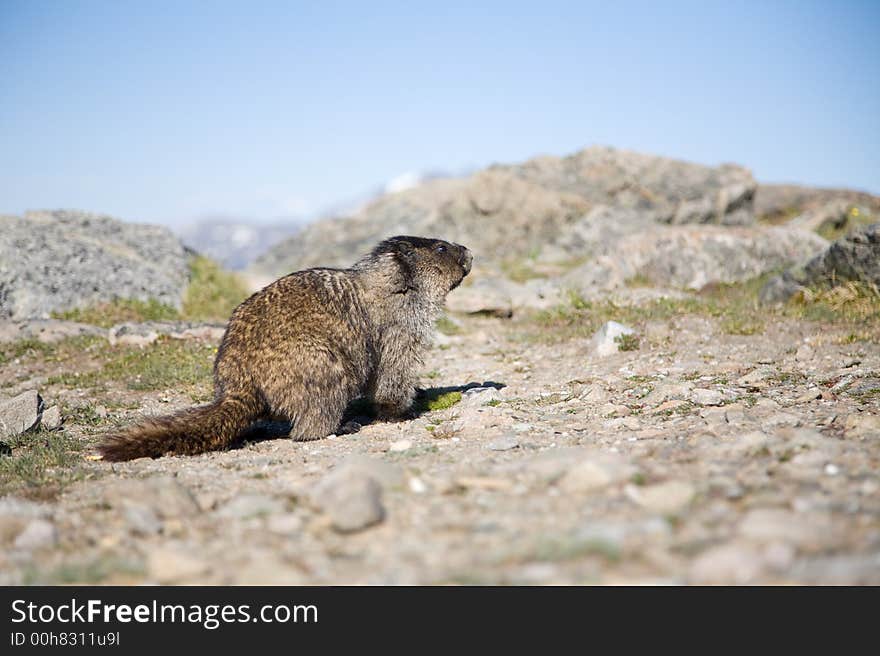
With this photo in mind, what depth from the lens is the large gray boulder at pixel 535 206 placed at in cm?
2328

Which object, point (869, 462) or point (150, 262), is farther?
point (150, 262)

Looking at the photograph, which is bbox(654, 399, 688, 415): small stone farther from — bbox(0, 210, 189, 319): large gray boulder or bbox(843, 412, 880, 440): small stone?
bbox(0, 210, 189, 319): large gray boulder

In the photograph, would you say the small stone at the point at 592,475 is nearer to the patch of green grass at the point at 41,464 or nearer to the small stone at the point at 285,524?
the small stone at the point at 285,524

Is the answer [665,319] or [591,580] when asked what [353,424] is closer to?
[591,580]

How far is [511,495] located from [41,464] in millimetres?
4663

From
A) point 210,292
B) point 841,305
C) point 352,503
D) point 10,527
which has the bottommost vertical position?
point 210,292

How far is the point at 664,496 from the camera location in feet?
13.4

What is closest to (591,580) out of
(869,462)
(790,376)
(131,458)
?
(869,462)

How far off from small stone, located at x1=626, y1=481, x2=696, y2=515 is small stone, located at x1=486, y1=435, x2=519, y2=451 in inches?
82.0

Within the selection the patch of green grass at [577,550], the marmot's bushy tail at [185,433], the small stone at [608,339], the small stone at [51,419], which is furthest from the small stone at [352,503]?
the small stone at [608,339]

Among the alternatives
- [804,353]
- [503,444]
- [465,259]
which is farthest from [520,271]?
[503,444]

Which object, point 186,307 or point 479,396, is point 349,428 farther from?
point 186,307
